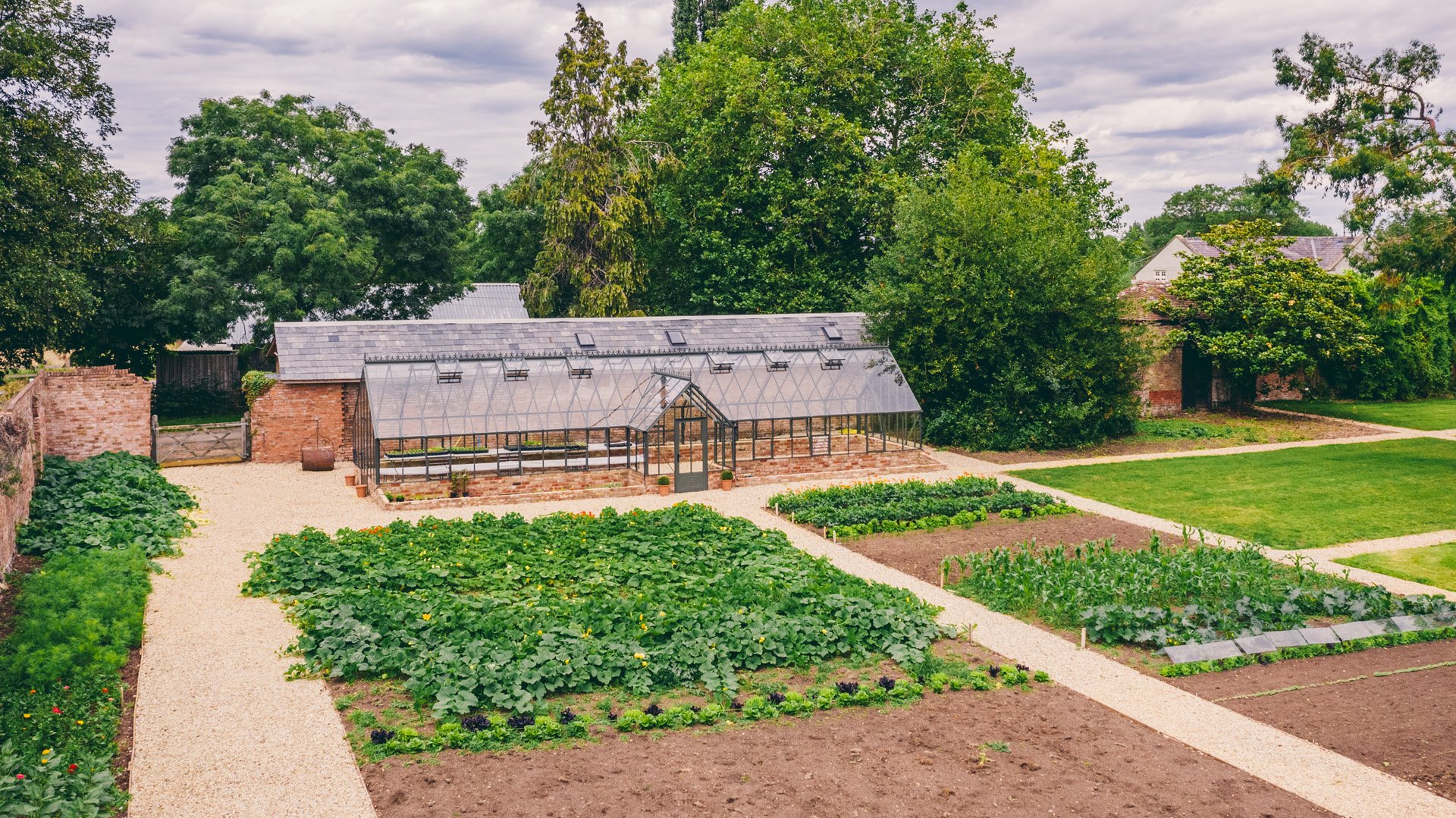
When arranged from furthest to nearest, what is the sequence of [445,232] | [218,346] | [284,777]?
[218,346]
[445,232]
[284,777]

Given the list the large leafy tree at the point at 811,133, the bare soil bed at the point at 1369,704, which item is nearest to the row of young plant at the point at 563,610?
the bare soil bed at the point at 1369,704

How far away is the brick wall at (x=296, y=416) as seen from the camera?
81.8ft

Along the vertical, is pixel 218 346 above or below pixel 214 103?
below

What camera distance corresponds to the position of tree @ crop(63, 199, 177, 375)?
28.8 m

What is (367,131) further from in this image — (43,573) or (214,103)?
(43,573)

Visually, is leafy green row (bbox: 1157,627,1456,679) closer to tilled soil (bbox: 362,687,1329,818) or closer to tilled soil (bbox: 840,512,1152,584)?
tilled soil (bbox: 362,687,1329,818)

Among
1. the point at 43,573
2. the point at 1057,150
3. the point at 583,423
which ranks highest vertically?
the point at 1057,150

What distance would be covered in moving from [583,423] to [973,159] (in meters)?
16.8

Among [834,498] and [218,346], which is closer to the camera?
[834,498]

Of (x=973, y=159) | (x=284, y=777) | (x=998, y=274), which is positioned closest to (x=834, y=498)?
(x=998, y=274)

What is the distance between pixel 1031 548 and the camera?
15.9 meters

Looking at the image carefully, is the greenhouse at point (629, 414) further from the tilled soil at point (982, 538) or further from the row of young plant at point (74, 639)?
the tilled soil at point (982, 538)

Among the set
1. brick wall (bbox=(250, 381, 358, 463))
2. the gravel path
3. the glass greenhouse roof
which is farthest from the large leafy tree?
the gravel path

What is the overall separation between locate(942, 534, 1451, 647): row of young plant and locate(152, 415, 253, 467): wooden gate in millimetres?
19065
